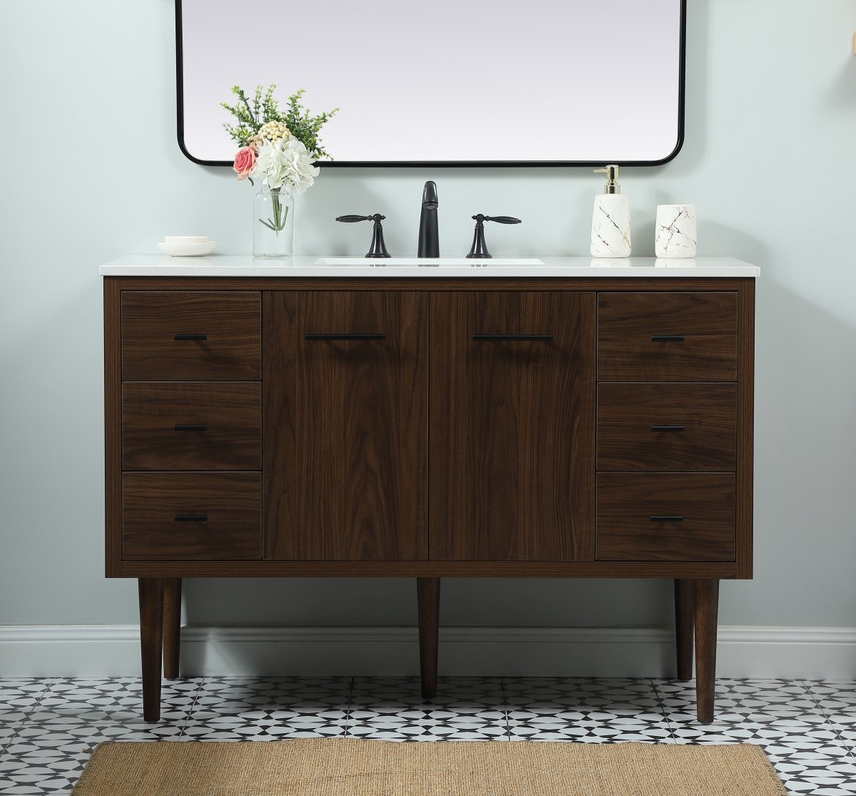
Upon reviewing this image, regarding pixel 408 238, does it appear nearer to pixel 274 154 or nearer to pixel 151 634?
pixel 274 154

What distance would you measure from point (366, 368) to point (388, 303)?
13cm

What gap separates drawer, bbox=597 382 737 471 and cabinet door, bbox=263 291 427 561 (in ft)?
1.20

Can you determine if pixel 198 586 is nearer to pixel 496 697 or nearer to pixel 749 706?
pixel 496 697

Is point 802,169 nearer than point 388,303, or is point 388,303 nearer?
point 388,303

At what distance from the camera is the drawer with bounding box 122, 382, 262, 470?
219 cm

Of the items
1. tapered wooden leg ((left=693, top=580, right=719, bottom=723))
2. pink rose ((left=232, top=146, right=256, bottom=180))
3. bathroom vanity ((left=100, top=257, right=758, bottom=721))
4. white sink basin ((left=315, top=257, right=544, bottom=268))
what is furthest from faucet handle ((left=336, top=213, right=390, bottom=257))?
tapered wooden leg ((left=693, top=580, right=719, bottom=723))

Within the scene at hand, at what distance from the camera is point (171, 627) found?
2584 millimetres

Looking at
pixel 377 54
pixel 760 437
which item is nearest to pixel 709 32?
pixel 377 54

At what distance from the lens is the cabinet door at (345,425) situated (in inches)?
86.0

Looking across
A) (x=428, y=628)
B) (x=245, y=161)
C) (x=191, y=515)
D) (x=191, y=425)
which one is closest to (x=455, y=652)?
(x=428, y=628)

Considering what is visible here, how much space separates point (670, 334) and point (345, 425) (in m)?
0.66

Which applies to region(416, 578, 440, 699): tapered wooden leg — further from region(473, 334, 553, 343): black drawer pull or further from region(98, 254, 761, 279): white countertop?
region(98, 254, 761, 279): white countertop

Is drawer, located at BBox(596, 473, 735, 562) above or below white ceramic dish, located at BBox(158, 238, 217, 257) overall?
below

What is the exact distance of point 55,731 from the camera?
7.66 ft
